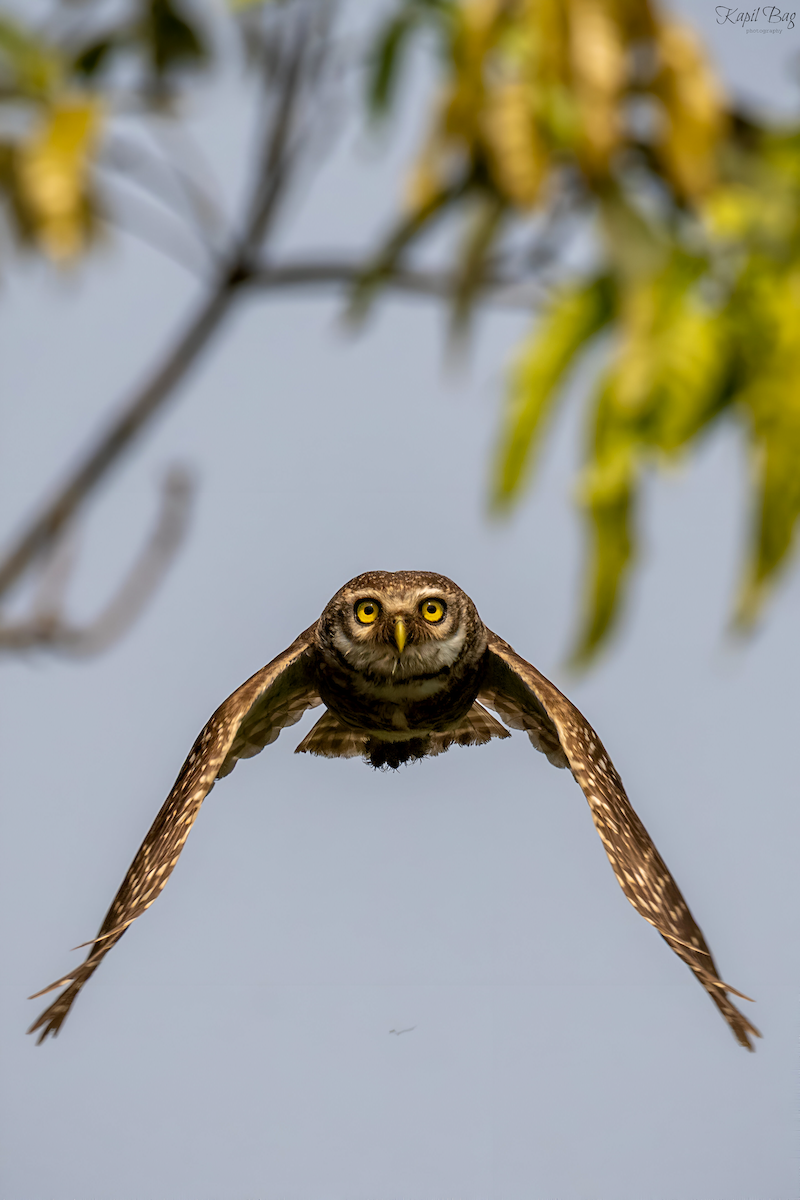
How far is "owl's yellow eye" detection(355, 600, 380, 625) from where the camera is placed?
14.7 ft

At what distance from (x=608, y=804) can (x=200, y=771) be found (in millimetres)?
1366

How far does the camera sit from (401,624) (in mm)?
4375

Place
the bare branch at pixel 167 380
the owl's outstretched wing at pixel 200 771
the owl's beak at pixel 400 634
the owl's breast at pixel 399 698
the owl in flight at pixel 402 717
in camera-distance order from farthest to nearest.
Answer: the owl's breast at pixel 399 698 → the owl's beak at pixel 400 634 → the owl in flight at pixel 402 717 → the owl's outstretched wing at pixel 200 771 → the bare branch at pixel 167 380

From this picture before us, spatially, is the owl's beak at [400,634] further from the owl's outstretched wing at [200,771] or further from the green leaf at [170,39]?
the green leaf at [170,39]

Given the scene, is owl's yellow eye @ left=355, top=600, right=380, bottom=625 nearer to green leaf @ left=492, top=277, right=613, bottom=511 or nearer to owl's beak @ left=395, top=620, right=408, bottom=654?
owl's beak @ left=395, top=620, right=408, bottom=654

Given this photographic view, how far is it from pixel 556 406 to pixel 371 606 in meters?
3.45

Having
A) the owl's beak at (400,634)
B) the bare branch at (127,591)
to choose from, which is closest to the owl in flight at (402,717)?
the owl's beak at (400,634)

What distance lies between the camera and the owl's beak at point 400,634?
436cm

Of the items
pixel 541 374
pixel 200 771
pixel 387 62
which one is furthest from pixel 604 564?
pixel 200 771

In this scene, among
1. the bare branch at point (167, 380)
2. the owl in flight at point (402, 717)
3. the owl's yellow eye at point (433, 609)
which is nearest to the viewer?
the bare branch at point (167, 380)

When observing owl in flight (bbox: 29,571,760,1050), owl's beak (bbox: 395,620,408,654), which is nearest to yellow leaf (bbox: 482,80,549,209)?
owl in flight (bbox: 29,571,760,1050)

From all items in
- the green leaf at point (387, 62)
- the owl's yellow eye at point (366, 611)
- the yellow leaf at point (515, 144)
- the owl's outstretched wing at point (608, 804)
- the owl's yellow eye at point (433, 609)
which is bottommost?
the owl's outstretched wing at point (608, 804)

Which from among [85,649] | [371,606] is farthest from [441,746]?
[85,649]

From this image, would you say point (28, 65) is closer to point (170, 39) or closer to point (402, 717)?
point (170, 39)
